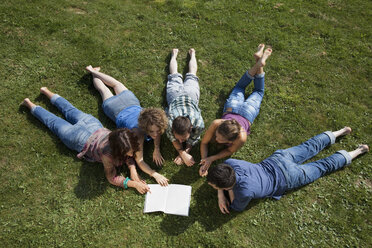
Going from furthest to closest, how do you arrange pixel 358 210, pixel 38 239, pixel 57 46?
pixel 57 46
pixel 358 210
pixel 38 239

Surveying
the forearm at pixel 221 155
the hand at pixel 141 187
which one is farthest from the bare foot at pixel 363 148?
the hand at pixel 141 187

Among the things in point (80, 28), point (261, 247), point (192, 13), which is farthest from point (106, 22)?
point (261, 247)

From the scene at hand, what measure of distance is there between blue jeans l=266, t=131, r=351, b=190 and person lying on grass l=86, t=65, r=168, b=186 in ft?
7.06

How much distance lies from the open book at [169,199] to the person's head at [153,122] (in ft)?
3.56

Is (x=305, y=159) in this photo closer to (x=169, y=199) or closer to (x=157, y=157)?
(x=169, y=199)

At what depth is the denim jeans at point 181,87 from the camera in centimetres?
495

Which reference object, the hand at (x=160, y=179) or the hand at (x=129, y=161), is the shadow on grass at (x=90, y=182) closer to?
the hand at (x=129, y=161)

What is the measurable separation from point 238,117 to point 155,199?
2.26 metres

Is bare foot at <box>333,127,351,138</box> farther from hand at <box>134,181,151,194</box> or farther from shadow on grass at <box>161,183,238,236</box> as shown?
hand at <box>134,181,151,194</box>

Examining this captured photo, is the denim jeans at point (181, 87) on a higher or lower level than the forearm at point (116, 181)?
higher

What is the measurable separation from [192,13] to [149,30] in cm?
137

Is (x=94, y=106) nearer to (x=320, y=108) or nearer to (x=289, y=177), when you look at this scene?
(x=289, y=177)

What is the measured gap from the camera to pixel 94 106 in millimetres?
Answer: 5195

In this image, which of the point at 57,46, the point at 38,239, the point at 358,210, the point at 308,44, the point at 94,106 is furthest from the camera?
the point at 308,44
